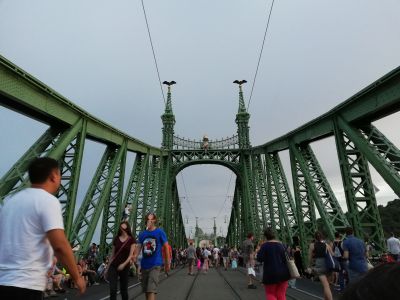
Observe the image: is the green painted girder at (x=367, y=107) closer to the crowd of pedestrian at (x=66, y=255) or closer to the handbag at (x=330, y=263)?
the crowd of pedestrian at (x=66, y=255)

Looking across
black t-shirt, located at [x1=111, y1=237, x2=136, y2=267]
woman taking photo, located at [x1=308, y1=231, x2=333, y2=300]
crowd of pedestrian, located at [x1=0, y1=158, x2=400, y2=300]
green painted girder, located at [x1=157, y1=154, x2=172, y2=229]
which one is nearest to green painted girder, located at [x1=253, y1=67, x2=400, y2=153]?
crowd of pedestrian, located at [x1=0, y1=158, x2=400, y2=300]

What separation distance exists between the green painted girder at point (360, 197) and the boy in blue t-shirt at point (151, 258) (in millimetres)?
8061

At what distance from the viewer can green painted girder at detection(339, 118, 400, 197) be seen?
1020 cm

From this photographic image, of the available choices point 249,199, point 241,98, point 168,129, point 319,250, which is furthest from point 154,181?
point 319,250

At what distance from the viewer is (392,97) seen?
1034 cm

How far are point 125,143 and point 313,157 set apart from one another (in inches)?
380

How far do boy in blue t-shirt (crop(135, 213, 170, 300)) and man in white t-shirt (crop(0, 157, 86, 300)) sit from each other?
11.7 ft

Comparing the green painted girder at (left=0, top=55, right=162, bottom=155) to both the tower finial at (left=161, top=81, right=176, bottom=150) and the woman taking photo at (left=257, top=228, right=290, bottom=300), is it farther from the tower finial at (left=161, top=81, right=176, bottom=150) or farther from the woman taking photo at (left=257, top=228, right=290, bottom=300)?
the tower finial at (left=161, top=81, right=176, bottom=150)

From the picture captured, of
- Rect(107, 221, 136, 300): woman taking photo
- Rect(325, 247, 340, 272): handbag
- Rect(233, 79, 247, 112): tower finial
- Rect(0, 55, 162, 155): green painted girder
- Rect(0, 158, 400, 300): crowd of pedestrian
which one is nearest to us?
Rect(0, 158, 400, 300): crowd of pedestrian

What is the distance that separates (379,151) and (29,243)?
442 inches

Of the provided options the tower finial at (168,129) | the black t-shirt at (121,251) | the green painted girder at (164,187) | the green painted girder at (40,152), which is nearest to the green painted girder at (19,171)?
the green painted girder at (40,152)

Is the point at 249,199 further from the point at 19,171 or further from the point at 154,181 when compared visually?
the point at 19,171

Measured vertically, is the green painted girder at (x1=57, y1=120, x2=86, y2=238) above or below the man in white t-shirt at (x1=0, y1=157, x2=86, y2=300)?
above

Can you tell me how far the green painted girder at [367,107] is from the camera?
1034 cm
